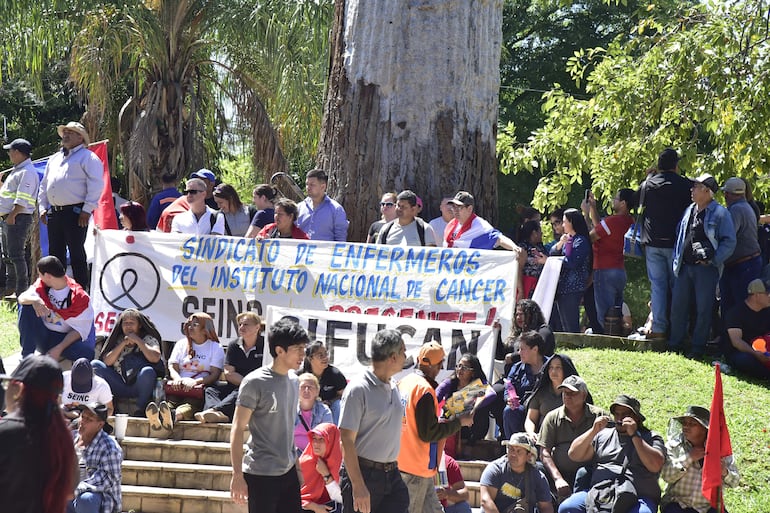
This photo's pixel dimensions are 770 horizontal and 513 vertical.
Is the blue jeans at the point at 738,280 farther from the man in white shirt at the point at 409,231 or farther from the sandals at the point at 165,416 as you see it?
the sandals at the point at 165,416

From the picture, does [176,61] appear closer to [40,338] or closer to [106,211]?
[106,211]

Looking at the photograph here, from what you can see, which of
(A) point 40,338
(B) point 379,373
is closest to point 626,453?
(B) point 379,373

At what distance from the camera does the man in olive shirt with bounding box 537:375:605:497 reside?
8781mm

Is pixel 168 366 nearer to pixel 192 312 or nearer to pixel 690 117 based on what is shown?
pixel 192 312

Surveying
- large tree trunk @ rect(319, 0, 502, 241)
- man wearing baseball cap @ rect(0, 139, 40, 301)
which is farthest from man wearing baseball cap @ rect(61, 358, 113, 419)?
man wearing baseball cap @ rect(0, 139, 40, 301)

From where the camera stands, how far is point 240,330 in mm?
10125

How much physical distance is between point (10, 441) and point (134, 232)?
23.2 feet

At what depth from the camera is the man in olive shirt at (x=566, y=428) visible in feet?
28.8

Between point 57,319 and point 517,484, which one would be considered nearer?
point 517,484

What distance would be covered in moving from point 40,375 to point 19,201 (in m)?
8.91

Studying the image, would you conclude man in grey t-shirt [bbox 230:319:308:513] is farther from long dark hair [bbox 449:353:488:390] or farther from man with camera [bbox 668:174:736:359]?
man with camera [bbox 668:174:736:359]

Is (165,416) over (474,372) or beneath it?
beneath

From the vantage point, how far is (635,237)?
12398mm

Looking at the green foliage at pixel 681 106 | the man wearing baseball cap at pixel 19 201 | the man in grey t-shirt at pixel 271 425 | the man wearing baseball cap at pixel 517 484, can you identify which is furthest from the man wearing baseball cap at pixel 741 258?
the man wearing baseball cap at pixel 19 201
